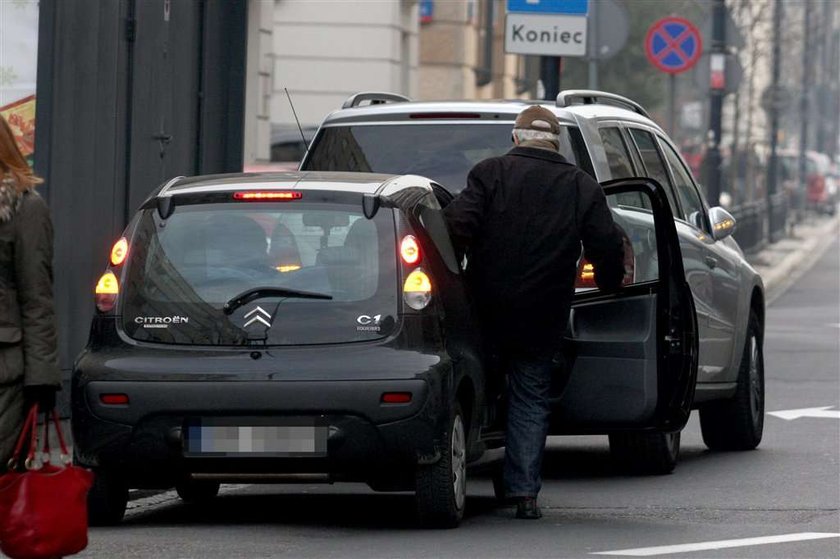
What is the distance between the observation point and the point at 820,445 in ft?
39.6

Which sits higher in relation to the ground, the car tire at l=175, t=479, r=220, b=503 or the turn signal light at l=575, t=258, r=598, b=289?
the turn signal light at l=575, t=258, r=598, b=289

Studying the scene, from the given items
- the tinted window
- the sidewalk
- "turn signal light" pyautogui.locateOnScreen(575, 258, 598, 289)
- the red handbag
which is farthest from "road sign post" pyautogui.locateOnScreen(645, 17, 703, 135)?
the red handbag

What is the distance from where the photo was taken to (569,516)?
916 centimetres

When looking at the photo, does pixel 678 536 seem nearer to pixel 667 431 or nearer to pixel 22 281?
pixel 667 431

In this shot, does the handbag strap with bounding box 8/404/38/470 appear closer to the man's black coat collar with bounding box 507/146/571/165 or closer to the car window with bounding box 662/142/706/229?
the man's black coat collar with bounding box 507/146/571/165

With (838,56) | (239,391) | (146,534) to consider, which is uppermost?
(838,56)

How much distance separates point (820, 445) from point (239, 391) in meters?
5.00

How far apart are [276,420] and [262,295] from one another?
1.66 feet

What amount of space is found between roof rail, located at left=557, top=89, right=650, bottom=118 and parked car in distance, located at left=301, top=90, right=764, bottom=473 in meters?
0.01

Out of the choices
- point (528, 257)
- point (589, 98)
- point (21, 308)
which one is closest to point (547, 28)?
point (589, 98)

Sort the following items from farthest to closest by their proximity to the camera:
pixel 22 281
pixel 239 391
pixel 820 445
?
pixel 820 445
pixel 239 391
pixel 22 281

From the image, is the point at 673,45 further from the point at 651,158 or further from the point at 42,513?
the point at 42,513

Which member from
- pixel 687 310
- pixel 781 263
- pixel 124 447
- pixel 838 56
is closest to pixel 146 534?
pixel 124 447

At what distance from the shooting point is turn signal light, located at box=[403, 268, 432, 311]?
27.2 ft
